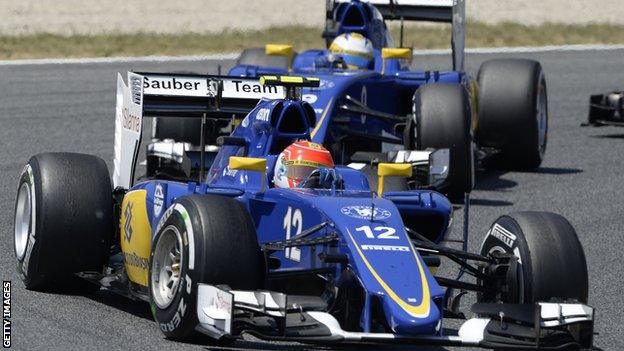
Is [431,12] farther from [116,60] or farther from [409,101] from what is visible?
[116,60]

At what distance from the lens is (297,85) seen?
1092 centimetres

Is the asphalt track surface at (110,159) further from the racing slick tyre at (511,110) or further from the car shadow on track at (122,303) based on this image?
the racing slick tyre at (511,110)

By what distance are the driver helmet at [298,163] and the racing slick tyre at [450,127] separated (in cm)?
492

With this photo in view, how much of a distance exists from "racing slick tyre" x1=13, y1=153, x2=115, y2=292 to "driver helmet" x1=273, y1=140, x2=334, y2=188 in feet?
3.88

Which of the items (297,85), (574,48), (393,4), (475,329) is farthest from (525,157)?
(574,48)

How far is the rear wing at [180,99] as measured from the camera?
11.0 metres

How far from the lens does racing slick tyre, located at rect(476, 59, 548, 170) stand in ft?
55.9

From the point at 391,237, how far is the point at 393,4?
34.8ft

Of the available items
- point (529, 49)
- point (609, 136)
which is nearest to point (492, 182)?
point (609, 136)

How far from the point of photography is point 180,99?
11.7m

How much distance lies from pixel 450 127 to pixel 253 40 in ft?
52.4

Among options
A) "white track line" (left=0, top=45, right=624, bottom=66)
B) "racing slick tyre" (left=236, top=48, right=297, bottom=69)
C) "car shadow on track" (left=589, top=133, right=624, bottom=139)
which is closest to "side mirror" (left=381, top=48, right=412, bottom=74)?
"racing slick tyre" (left=236, top=48, right=297, bottom=69)

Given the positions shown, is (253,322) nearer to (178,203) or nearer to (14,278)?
(178,203)

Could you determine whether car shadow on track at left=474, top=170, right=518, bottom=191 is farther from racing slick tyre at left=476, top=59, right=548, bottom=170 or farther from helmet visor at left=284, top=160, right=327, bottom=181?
helmet visor at left=284, top=160, right=327, bottom=181
